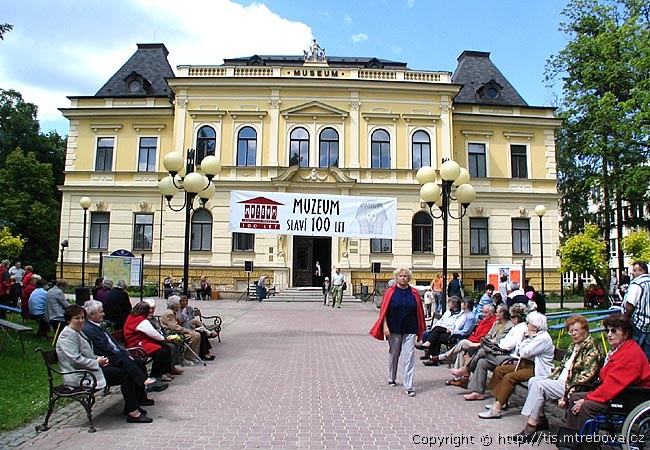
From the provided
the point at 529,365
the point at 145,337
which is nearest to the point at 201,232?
the point at 145,337

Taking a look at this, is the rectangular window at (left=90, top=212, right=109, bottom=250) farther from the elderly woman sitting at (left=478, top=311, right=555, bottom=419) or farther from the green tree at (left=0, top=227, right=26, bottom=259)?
the elderly woman sitting at (left=478, top=311, right=555, bottom=419)

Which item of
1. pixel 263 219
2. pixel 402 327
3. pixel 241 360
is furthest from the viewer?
pixel 263 219

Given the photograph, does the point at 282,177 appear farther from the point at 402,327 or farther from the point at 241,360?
the point at 402,327

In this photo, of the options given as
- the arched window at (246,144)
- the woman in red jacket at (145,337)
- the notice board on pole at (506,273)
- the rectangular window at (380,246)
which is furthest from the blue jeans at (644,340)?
the arched window at (246,144)

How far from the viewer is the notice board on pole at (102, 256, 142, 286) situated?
2042cm

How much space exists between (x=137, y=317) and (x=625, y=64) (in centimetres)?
2891

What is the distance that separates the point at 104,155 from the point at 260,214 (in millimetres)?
21161

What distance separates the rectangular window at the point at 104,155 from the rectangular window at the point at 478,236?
2232 cm

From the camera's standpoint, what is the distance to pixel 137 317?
8.27 meters

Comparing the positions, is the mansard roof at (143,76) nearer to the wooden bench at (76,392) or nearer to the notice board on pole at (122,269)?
the notice board on pole at (122,269)

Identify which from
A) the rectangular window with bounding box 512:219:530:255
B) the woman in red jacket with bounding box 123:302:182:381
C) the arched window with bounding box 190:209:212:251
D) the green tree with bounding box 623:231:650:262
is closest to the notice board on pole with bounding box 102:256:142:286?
the arched window with bounding box 190:209:212:251

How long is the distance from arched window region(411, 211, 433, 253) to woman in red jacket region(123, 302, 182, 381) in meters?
22.5

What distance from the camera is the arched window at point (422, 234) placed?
29.3m

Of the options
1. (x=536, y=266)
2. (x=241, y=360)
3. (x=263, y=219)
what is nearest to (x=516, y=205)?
(x=536, y=266)
